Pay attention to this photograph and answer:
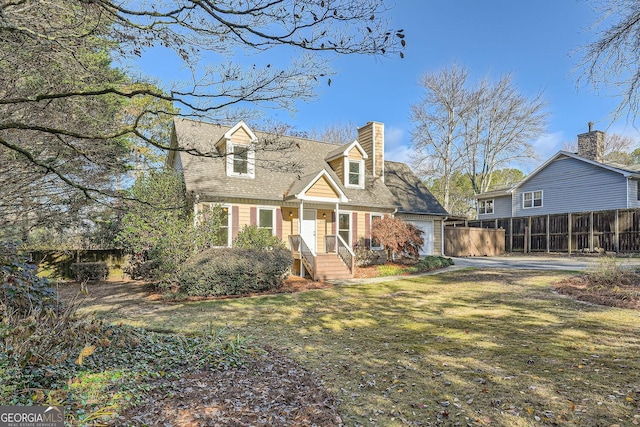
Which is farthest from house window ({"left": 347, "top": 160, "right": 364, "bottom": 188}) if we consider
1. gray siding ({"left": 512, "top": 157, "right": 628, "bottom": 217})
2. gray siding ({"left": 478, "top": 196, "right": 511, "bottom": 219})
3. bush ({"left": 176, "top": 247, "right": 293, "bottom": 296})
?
gray siding ({"left": 478, "top": 196, "right": 511, "bottom": 219})

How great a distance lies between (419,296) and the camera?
9562 mm

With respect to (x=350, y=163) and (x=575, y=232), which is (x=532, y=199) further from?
(x=350, y=163)

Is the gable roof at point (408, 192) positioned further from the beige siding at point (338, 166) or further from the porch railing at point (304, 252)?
the porch railing at point (304, 252)

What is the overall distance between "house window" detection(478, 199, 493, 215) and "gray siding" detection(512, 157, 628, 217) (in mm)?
3254

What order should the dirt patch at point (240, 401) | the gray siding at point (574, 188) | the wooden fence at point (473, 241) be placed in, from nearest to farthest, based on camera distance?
the dirt patch at point (240, 401) < the gray siding at point (574, 188) < the wooden fence at point (473, 241)

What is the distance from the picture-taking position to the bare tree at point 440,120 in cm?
2853

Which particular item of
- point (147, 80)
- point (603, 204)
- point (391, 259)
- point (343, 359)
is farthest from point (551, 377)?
point (603, 204)

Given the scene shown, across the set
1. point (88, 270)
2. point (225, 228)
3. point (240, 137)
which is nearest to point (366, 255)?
point (225, 228)

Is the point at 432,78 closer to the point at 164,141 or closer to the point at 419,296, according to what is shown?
the point at 164,141

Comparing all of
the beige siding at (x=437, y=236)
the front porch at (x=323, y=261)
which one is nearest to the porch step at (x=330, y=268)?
the front porch at (x=323, y=261)

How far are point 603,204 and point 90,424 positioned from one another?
95.0 ft

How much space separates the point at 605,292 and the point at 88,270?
1771 cm

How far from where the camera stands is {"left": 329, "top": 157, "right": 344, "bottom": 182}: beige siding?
56.7 ft

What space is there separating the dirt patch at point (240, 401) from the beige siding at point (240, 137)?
38.9 ft
